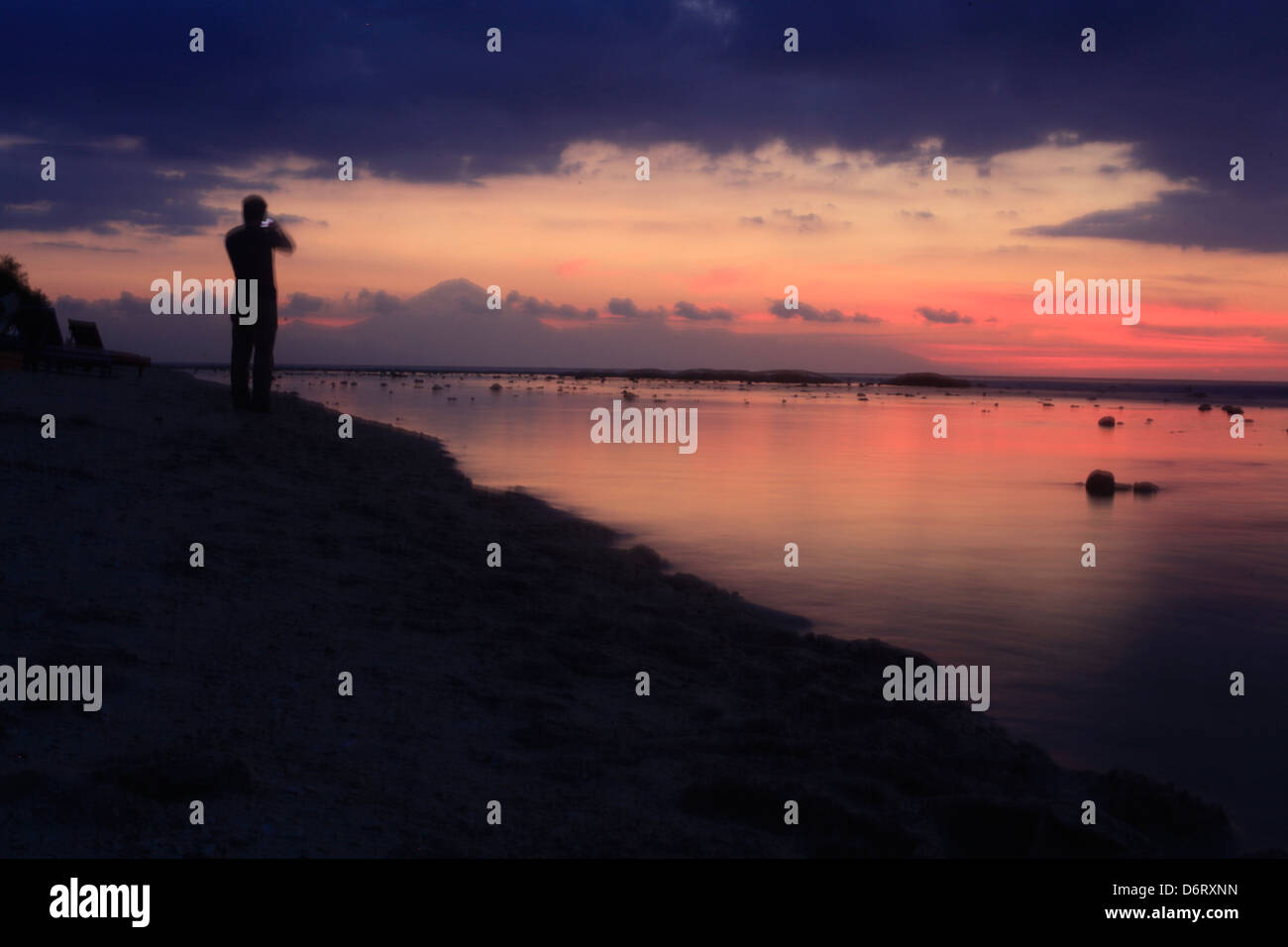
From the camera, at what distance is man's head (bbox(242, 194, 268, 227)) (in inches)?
720

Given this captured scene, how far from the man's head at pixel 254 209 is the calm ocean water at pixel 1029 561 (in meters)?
8.28

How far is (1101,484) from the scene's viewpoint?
90.5 ft

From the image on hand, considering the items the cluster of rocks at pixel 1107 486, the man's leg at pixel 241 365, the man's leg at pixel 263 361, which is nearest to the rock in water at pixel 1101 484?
the cluster of rocks at pixel 1107 486

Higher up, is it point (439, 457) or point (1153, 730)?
point (439, 457)

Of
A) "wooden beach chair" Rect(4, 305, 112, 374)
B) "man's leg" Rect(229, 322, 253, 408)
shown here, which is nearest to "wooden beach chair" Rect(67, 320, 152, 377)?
"wooden beach chair" Rect(4, 305, 112, 374)

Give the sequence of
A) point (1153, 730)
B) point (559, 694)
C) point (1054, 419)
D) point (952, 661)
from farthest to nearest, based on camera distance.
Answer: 1. point (1054, 419)
2. point (952, 661)
3. point (1153, 730)
4. point (559, 694)

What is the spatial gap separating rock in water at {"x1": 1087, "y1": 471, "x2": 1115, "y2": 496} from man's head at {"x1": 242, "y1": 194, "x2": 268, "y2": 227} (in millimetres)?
22244

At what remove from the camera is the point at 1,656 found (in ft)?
22.4

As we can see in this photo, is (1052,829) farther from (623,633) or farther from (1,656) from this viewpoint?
(1,656)

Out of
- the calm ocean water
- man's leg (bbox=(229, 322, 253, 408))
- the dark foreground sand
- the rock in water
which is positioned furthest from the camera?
the rock in water

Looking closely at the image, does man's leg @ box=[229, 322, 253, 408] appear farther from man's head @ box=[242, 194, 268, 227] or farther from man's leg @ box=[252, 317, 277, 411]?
man's head @ box=[242, 194, 268, 227]

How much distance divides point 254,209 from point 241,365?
3523mm

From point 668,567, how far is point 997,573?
560cm
